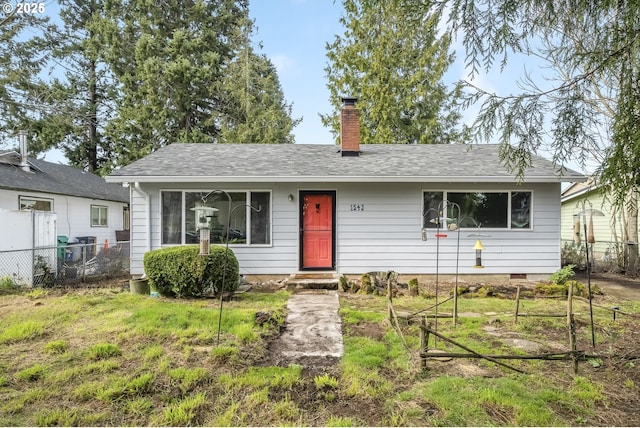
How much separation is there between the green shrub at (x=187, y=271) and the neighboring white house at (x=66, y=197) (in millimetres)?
5517

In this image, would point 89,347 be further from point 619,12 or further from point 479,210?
point 479,210

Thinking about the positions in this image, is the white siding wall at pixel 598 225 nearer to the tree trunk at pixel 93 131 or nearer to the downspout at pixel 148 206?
the downspout at pixel 148 206

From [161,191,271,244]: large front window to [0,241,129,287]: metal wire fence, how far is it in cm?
220

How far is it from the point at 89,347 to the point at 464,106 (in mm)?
5331

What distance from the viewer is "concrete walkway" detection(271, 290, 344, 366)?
4016mm

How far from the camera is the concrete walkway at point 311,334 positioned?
4.02 m

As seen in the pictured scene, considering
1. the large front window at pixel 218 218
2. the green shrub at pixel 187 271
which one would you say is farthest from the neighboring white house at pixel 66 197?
the green shrub at pixel 187 271

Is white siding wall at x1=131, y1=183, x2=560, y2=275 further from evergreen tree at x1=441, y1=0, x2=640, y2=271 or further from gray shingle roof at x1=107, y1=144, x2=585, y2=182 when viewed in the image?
evergreen tree at x1=441, y1=0, x2=640, y2=271

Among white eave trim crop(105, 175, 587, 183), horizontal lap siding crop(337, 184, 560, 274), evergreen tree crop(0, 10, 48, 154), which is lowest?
horizontal lap siding crop(337, 184, 560, 274)

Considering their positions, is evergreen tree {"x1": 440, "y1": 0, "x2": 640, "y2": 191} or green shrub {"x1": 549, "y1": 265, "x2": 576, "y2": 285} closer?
evergreen tree {"x1": 440, "y1": 0, "x2": 640, "y2": 191}

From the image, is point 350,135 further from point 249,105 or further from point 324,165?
point 249,105

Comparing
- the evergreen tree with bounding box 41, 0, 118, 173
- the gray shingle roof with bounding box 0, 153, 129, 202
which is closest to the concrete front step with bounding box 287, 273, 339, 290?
the gray shingle roof with bounding box 0, 153, 129, 202

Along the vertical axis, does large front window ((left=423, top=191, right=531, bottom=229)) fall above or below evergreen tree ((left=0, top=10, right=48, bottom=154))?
below

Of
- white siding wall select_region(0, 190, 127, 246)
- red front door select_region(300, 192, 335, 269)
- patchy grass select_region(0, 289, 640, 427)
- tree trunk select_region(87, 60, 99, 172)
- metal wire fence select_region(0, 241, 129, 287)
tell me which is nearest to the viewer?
patchy grass select_region(0, 289, 640, 427)
